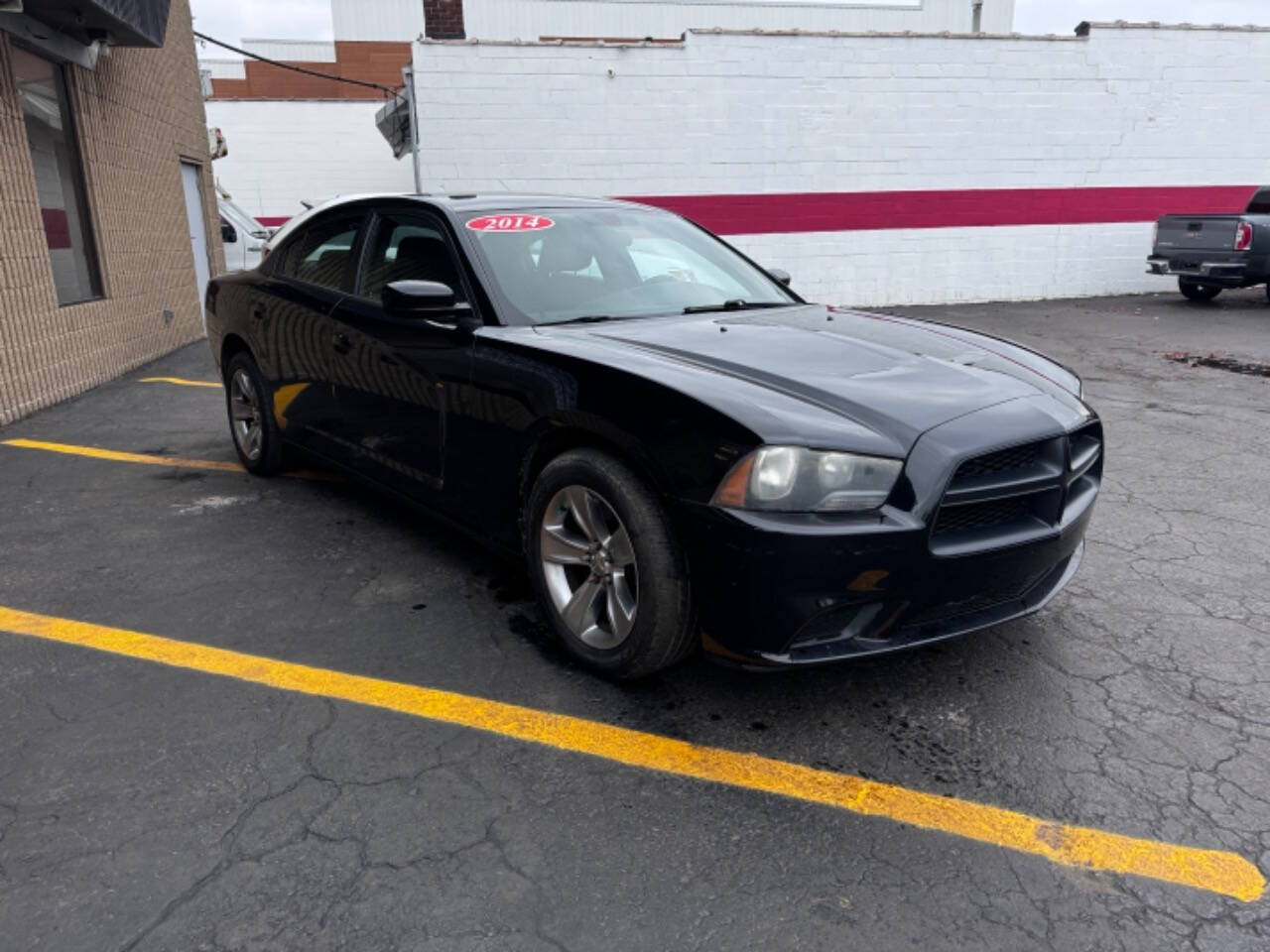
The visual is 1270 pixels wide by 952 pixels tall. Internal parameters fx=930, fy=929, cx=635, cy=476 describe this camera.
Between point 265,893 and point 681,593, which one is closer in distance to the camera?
point 265,893

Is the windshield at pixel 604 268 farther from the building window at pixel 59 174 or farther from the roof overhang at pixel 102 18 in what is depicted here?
the building window at pixel 59 174

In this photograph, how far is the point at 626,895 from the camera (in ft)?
7.07

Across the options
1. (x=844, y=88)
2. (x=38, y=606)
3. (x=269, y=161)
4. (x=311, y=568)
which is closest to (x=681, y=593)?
(x=311, y=568)

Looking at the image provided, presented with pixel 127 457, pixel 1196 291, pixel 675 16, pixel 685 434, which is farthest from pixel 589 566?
pixel 675 16

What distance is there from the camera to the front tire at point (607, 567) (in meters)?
2.74

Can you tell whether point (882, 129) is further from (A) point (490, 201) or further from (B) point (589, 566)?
(B) point (589, 566)

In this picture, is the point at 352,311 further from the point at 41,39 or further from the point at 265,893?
the point at 41,39

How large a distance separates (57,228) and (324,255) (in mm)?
4957

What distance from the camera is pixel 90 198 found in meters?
8.68

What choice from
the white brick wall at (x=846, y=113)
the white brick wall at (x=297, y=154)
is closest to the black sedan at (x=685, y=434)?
the white brick wall at (x=846, y=113)

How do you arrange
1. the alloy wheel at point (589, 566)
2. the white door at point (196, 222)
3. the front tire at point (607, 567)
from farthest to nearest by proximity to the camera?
1. the white door at point (196, 222)
2. the alloy wheel at point (589, 566)
3. the front tire at point (607, 567)

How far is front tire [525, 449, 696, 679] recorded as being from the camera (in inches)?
108

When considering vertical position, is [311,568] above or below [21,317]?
below

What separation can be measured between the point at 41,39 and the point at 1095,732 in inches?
354
